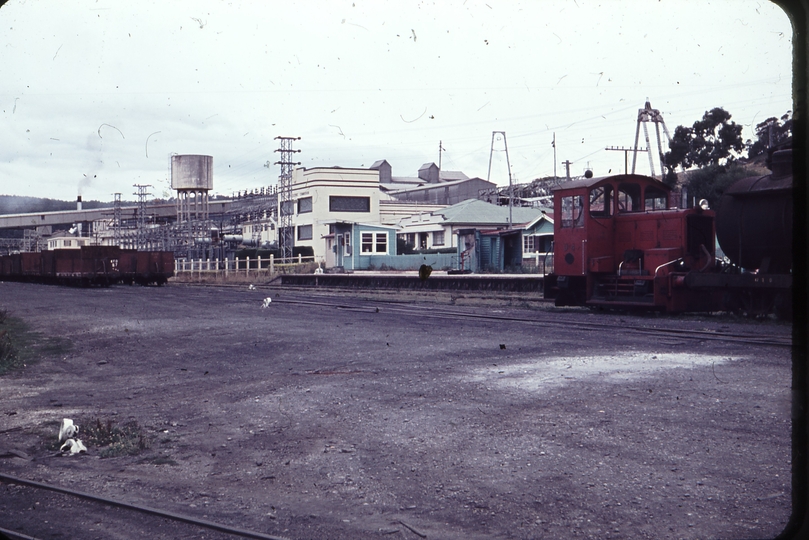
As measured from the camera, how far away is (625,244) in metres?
16.9

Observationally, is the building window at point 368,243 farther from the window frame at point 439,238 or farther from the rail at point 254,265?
the window frame at point 439,238

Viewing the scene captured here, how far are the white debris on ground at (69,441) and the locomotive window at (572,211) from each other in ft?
43.9

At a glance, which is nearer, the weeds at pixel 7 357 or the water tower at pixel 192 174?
the weeds at pixel 7 357

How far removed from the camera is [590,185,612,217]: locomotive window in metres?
17.1

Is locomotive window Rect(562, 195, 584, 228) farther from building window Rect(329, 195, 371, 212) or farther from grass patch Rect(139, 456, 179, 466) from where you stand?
building window Rect(329, 195, 371, 212)

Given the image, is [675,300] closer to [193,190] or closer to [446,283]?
[446,283]

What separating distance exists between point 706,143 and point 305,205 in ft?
118

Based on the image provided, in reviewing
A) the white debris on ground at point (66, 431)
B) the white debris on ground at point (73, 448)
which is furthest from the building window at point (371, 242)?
the white debris on ground at point (73, 448)

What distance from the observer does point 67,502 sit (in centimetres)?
441

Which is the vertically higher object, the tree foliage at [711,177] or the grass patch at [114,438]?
the tree foliage at [711,177]

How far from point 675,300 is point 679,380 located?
27.2ft

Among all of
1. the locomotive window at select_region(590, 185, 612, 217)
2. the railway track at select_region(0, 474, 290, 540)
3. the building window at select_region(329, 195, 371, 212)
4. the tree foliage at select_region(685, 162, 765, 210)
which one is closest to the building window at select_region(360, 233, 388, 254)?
the building window at select_region(329, 195, 371, 212)

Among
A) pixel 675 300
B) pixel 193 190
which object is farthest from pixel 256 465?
pixel 193 190

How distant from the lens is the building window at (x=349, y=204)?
64694 mm
